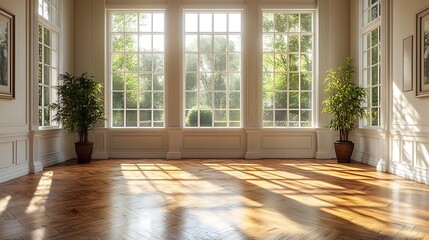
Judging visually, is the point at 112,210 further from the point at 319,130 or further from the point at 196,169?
the point at 319,130

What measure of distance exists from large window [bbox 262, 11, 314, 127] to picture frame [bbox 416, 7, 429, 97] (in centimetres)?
278

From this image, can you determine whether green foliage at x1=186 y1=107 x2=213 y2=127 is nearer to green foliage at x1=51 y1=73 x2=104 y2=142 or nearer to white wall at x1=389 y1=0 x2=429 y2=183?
green foliage at x1=51 y1=73 x2=104 y2=142

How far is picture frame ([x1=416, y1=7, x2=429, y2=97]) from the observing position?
4.46 metres

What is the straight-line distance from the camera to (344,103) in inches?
247

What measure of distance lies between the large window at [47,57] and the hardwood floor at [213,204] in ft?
4.43

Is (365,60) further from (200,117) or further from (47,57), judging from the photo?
(47,57)

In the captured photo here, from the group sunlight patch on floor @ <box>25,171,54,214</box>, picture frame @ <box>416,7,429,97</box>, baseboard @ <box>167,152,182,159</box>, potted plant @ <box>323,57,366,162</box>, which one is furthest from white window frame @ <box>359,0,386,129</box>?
sunlight patch on floor @ <box>25,171,54,214</box>

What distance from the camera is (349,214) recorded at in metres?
2.95

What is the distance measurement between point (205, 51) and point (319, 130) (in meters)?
3.04

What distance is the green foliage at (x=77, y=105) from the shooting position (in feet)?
20.2

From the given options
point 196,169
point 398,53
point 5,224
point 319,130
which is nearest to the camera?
point 5,224

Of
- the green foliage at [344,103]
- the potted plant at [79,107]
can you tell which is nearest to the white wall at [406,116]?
the green foliage at [344,103]

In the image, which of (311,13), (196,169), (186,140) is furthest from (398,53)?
(186,140)

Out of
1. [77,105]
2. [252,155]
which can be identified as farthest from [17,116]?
[252,155]
